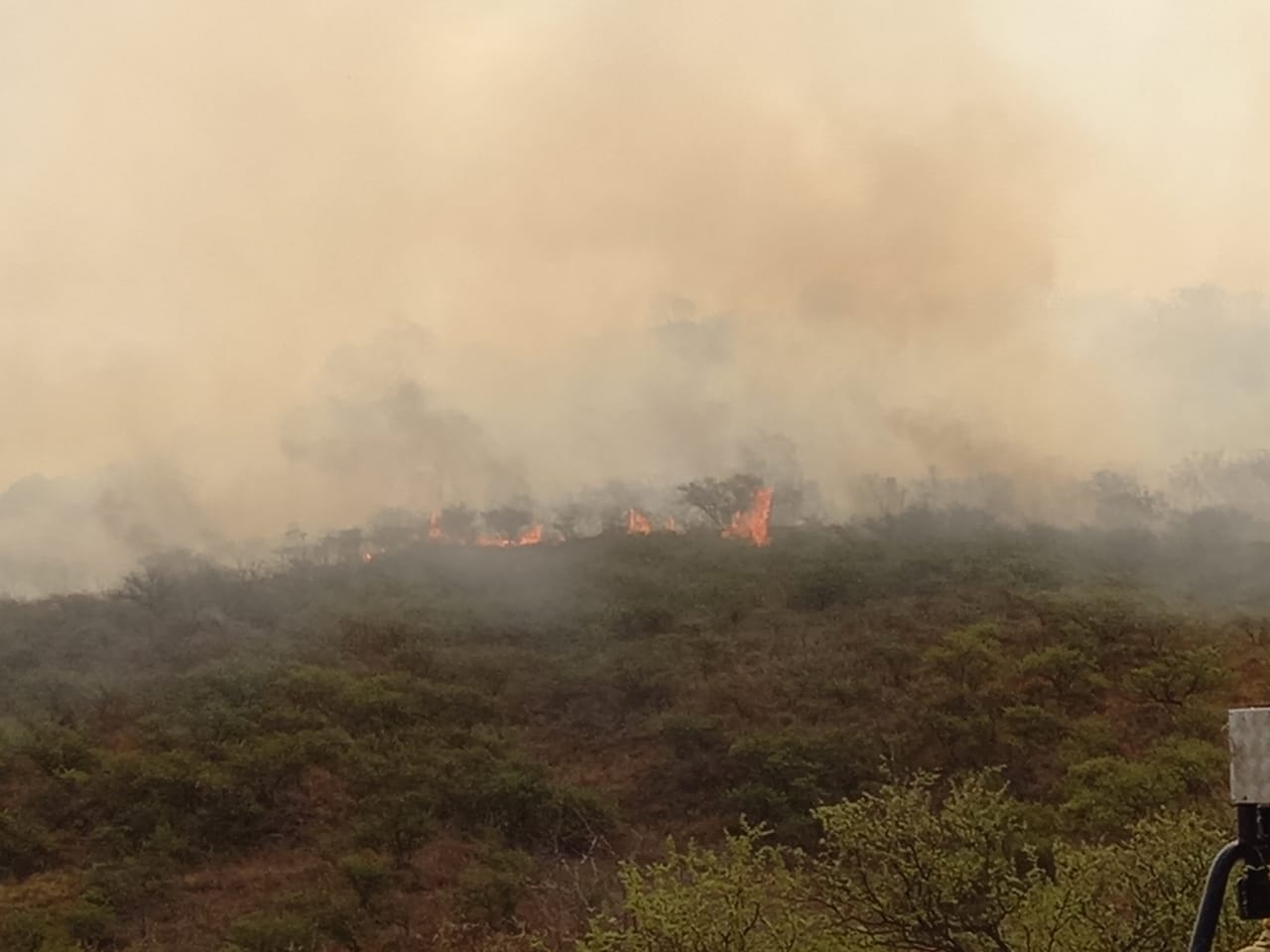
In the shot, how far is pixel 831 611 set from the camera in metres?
64.8

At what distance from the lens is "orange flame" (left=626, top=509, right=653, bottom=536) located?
333ft

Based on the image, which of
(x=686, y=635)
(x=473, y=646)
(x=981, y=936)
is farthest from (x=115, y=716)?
(x=981, y=936)

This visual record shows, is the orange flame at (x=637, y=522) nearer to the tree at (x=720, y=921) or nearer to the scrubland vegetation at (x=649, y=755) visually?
the scrubland vegetation at (x=649, y=755)

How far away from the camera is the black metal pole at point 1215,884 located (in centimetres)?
402

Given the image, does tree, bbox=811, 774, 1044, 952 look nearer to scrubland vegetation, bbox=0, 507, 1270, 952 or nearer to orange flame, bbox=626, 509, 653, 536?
scrubland vegetation, bbox=0, 507, 1270, 952

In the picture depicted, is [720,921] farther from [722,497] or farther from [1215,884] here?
[722,497]

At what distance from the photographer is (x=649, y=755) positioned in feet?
160

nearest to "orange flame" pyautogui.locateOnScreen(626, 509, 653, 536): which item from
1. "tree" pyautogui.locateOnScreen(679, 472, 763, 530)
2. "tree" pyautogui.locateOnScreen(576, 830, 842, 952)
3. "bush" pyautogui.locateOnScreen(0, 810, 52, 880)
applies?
"tree" pyautogui.locateOnScreen(679, 472, 763, 530)

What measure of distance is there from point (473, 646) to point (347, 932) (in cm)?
3106

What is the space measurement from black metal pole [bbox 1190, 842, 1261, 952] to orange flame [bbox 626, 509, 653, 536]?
93924 millimetres

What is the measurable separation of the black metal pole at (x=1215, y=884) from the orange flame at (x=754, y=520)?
87.8 metres


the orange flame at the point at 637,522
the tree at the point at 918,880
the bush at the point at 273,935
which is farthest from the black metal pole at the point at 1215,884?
the orange flame at the point at 637,522

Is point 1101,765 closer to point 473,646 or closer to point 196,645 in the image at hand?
point 473,646

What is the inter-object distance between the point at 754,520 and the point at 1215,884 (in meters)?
96.1
